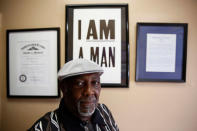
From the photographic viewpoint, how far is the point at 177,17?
3.67 feet

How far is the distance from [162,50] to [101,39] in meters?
0.48

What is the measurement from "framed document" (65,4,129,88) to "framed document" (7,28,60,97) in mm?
145

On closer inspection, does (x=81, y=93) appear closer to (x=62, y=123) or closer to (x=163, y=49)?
(x=62, y=123)

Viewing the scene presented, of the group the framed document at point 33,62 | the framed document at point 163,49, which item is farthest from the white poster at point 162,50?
the framed document at point 33,62

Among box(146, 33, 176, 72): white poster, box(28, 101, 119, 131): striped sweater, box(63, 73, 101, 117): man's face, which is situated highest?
box(146, 33, 176, 72): white poster

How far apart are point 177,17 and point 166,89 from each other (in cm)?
57

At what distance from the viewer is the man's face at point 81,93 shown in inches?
29.0

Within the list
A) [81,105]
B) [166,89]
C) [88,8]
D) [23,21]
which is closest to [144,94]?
[166,89]

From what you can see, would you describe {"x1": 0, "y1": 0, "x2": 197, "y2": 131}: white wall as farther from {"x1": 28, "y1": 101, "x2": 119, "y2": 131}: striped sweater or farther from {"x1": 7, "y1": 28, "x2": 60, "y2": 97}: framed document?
{"x1": 28, "y1": 101, "x2": 119, "y2": 131}: striped sweater

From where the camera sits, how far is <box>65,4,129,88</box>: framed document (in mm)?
1109

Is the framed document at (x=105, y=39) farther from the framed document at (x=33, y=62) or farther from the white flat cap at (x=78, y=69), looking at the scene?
the white flat cap at (x=78, y=69)

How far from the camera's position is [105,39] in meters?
1.11

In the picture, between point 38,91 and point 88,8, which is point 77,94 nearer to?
point 38,91

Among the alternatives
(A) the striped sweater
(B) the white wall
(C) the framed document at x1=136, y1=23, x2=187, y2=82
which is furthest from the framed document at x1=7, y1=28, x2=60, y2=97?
(C) the framed document at x1=136, y1=23, x2=187, y2=82
